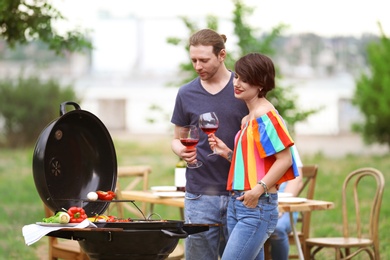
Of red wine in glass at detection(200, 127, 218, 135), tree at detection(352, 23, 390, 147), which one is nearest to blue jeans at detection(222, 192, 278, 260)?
red wine in glass at detection(200, 127, 218, 135)

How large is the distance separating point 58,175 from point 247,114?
Answer: 1.03 metres

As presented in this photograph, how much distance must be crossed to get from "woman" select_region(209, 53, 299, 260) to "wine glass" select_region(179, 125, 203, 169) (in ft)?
0.84

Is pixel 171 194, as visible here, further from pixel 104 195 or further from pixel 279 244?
pixel 104 195

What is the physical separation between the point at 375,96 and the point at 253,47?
346 inches

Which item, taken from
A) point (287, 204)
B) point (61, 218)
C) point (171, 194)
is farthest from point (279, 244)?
point (61, 218)

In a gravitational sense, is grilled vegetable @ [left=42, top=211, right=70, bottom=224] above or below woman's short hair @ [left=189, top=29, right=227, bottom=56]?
below

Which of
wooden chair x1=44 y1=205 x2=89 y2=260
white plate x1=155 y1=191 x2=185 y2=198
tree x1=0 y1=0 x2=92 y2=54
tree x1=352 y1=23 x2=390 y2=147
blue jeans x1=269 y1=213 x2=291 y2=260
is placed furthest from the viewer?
tree x1=352 y1=23 x2=390 y2=147

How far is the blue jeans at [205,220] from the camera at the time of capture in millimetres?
4805

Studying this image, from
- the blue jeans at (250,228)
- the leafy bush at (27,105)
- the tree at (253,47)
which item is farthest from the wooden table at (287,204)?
the leafy bush at (27,105)

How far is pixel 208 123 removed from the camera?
4676 mm

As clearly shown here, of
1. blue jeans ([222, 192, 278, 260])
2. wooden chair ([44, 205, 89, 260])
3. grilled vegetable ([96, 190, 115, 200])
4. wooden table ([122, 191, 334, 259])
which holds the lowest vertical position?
wooden chair ([44, 205, 89, 260])

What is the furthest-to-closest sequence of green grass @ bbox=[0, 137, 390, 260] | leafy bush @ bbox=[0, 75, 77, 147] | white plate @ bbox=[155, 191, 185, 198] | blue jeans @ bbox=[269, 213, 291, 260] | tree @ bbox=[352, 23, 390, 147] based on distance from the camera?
leafy bush @ bbox=[0, 75, 77, 147]
tree @ bbox=[352, 23, 390, 147]
green grass @ bbox=[0, 137, 390, 260]
white plate @ bbox=[155, 191, 185, 198]
blue jeans @ bbox=[269, 213, 291, 260]

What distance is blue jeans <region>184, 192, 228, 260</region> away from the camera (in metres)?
4.80

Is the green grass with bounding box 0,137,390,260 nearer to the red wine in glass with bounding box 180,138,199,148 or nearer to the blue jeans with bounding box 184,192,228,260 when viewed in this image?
the blue jeans with bounding box 184,192,228,260
